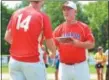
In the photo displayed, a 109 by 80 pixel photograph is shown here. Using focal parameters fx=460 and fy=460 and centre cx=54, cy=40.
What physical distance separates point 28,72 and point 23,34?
534mm

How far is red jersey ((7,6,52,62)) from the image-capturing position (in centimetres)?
639

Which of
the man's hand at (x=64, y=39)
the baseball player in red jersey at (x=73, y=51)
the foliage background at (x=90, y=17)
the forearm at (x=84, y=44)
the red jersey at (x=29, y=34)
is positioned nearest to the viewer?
the red jersey at (x=29, y=34)

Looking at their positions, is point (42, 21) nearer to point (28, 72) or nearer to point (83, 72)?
point (28, 72)

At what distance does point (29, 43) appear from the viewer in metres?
6.38

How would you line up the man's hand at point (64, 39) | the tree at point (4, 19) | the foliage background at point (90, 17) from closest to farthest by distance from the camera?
the man's hand at point (64, 39), the tree at point (4, 19), the foliage background at point (90, 17)

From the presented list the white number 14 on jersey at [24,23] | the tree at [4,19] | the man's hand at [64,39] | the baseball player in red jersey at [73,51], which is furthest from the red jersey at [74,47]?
the tree at [4,19]

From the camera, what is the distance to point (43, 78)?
6469 mm

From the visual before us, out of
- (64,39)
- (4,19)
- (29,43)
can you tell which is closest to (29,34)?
(29,43)

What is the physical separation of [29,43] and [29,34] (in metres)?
0.13

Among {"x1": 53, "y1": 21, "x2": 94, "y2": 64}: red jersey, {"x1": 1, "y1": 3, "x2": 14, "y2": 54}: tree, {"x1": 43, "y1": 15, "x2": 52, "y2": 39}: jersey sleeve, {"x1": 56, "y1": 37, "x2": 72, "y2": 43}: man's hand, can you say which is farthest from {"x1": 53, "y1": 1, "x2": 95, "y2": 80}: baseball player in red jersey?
{"x1": 1, "y1": 3, "x2": 14, "y2": 54}: tree

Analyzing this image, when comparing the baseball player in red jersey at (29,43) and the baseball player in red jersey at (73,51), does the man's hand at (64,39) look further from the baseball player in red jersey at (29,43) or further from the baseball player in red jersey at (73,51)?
the baseball player in red jersey at (29,43)

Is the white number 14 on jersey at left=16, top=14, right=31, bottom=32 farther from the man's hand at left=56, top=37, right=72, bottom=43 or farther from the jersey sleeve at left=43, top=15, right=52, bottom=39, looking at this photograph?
the man's hand at left=56, top=37, right=72, bottom=43

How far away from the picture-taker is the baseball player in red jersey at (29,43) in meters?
6.39

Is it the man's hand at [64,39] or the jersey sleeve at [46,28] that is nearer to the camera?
the jersey sleeve at [46,28]
